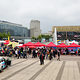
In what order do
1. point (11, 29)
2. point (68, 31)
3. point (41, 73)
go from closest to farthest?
point (41, 73), point (68, 31), point (11, 29)

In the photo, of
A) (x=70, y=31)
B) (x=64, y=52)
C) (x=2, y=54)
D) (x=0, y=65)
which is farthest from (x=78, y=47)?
(x=70, y=31)

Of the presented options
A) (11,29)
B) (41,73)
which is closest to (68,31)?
(11,29)

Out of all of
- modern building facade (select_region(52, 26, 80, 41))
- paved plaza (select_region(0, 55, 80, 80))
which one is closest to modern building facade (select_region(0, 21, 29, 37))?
modern building facade (select_region(52, 26, 80, 41))

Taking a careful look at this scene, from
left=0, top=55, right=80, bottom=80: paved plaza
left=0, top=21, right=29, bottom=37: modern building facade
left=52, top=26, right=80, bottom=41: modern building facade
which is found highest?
left=0, top=21, right=29, bottom=37: modern building facade

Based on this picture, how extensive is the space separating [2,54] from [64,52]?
450 inches

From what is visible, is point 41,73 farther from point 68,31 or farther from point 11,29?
point 11,29

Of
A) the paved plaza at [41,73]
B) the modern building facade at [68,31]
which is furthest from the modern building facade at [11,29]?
the paved plaza at [41,73]

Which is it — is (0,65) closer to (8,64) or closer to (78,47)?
(8,64)

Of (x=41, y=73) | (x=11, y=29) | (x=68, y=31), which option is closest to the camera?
(x=41, y=73)

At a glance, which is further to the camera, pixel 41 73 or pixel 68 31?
pixel 68 31

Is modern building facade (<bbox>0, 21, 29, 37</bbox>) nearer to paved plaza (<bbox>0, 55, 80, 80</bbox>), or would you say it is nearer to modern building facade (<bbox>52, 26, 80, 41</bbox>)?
modern building facade (<bbox>52, 26, 80, 41</bbox>)

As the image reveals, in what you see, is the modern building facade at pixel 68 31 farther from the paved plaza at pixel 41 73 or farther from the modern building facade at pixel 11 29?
the paved plaza at pixel 41 73

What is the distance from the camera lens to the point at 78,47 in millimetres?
25594

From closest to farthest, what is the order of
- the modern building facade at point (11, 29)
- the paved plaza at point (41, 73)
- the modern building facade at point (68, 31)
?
the paved plaza at point (41, 73), the modern building facade at point (68, 31), the modern building facade at point (11, 29)
